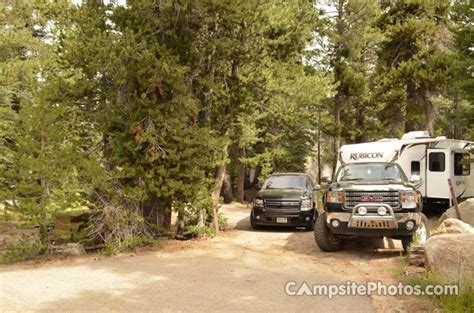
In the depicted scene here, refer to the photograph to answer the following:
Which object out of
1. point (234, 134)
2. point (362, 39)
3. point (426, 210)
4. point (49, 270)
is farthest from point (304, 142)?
point (49, 270)

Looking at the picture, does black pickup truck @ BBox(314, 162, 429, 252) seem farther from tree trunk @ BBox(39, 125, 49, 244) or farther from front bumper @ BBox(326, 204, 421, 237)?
tree trunk @ BBox(39, 125, 49, 244)

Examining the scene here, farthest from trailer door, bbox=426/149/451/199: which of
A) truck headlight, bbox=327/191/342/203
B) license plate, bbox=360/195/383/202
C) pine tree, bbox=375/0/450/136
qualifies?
truck headlight, bbox=327/191/342/203

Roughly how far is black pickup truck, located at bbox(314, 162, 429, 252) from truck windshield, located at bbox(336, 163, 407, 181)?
161 millimetres

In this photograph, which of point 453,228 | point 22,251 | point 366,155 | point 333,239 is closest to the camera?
point 453,228

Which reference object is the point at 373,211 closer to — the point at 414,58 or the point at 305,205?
the point at 305,205

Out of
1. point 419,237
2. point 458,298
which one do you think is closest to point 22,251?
point 458,298

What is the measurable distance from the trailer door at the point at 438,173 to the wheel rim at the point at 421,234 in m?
6.17

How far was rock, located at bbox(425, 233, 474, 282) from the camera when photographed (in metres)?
5.73

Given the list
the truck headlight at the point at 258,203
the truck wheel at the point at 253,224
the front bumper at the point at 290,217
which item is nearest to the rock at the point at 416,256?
the front bumper at the point at 290,217

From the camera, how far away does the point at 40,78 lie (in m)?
17.2

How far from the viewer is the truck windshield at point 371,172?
9.73 meters

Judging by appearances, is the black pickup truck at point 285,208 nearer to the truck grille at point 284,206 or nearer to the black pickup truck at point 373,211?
the truck grille at point 284,206

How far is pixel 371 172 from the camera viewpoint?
10023 mm

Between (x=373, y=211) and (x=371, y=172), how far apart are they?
1.75 meters
